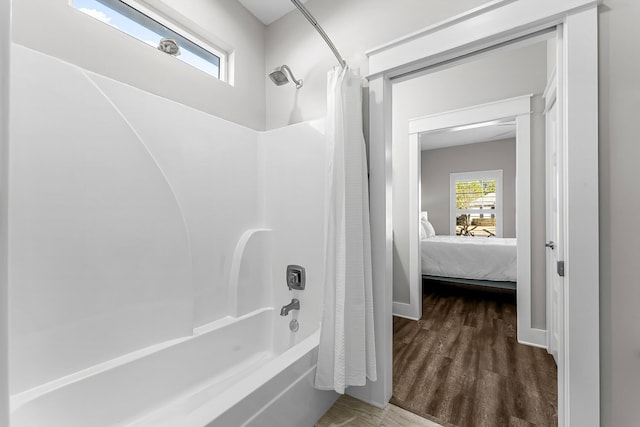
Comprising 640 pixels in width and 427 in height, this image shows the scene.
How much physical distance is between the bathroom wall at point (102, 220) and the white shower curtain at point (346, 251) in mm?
795

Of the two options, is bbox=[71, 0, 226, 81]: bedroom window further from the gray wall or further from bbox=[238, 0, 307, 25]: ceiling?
the gray wall

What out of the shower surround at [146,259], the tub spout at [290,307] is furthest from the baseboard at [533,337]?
the tub spout at [290,307]

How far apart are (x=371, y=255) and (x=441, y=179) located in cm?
587

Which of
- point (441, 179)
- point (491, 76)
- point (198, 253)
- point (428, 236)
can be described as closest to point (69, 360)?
point (198, 253)

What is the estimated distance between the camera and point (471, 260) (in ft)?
11.9

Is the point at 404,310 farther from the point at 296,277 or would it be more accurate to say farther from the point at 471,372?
the point at 296,277

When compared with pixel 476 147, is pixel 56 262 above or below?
below

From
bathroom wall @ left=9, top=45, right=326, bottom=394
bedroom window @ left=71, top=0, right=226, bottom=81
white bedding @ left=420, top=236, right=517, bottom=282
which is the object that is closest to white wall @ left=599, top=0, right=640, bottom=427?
bathroom wall @ left=9, top=45, right=326, bottom=394

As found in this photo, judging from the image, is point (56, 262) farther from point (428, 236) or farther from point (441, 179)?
point (441, 179)

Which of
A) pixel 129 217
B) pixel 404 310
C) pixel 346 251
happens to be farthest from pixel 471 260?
pixel 129 217

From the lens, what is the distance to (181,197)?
1616mm

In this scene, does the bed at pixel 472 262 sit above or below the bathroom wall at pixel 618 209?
below

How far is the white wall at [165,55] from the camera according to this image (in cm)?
122

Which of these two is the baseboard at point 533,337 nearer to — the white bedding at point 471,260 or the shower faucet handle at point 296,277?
the white bedding at point 471,260
